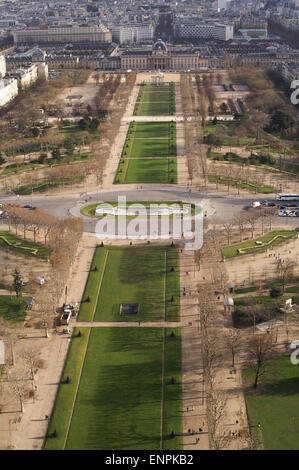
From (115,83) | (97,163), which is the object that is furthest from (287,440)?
(115,83)

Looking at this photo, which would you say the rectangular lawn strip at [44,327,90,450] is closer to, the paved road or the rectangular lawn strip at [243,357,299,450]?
the rectangular lawn strip at [243,357,299,450]

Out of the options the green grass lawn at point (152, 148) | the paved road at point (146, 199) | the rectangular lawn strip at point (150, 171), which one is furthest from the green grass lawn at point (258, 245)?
the green grass lawn at point (152, 148)

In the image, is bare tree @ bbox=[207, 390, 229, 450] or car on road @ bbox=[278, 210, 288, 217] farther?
car on road @ bbox=[278, 210, 288, 217]

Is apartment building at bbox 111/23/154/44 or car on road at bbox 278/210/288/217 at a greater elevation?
apartment building at bbox 111/23/154/44

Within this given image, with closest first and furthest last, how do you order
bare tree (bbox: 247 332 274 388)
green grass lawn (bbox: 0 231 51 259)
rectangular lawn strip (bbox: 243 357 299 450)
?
rectangular lawn strip (bbox: 243 357 299 450) → bare tree (bbox: 247 332 274 388) → green grass lawn (bbox: 0 231 51 259)

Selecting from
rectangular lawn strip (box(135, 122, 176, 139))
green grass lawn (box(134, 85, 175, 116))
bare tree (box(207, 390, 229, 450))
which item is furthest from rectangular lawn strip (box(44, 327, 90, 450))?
green grass lawn (box(134, 85, 175, 116))

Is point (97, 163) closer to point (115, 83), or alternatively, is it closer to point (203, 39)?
point (115, 83)
